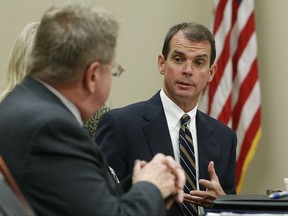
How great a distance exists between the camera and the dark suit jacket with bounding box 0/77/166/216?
1.56 m

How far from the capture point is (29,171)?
62.2 inches

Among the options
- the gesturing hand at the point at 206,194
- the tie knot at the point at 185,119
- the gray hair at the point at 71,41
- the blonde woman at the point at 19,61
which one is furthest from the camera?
the tie knot at the point at 185,119

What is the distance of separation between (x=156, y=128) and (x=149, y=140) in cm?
7

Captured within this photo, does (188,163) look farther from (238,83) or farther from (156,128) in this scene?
(238,83)

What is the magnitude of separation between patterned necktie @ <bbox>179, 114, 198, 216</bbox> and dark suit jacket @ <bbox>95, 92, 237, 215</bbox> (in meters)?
0.05

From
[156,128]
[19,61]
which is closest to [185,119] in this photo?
[156,128]

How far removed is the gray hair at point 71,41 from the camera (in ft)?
5.48

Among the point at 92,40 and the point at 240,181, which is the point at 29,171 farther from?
the point at 240,181

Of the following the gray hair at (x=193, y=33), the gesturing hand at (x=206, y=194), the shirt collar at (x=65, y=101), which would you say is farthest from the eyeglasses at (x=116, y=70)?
the gray hair at (x=193, y=33)

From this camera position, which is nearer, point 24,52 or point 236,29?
point 24,52

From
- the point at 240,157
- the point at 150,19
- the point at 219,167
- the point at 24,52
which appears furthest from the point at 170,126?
the point at 150,19

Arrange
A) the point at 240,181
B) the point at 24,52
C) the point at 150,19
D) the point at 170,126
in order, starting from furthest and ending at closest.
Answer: the point at 150,19 → the point at 240,181 → the point at 170,126 → the point at 24,52

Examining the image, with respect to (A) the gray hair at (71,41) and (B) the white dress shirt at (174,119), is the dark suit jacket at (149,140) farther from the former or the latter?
(A) the gray hair at (71,41)

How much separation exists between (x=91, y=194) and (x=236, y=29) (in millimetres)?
3105
